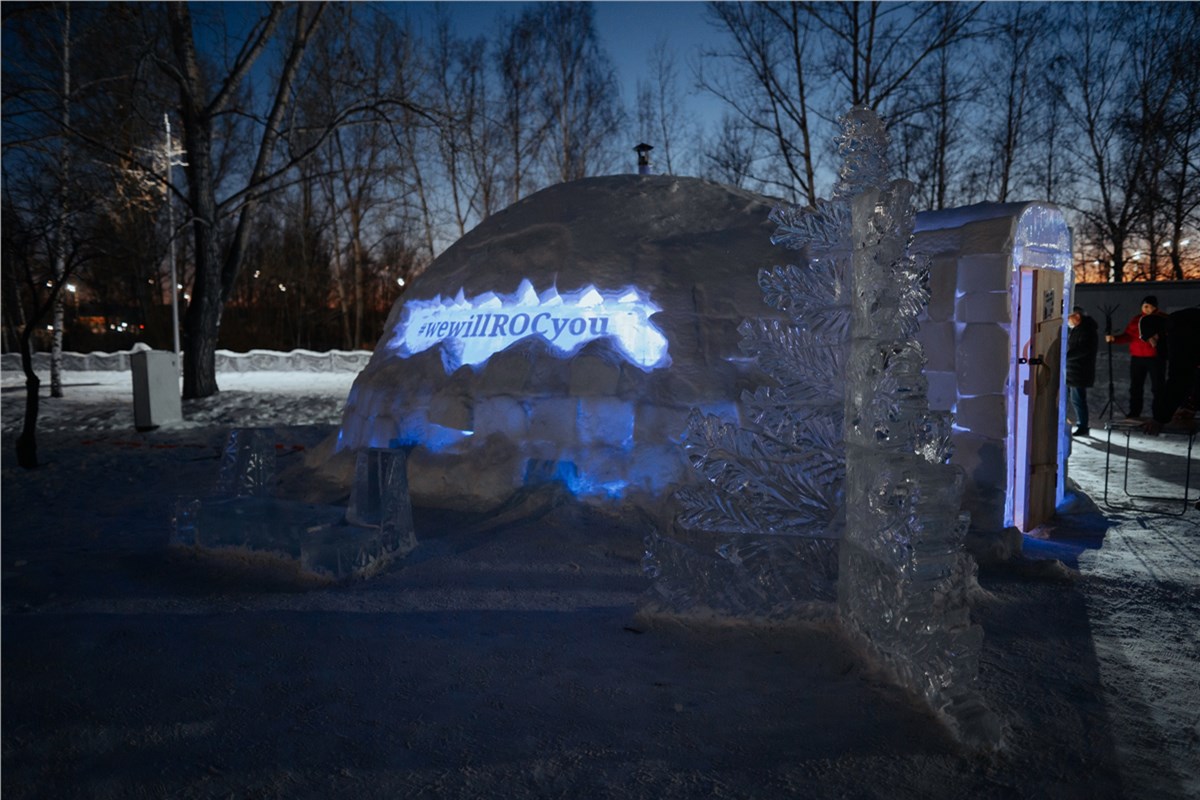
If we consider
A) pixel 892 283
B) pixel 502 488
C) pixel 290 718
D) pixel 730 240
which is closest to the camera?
pixel 290 718

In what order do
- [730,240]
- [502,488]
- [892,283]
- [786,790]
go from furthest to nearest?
[730,240]
[502,488]
[892,283]
[786,790]

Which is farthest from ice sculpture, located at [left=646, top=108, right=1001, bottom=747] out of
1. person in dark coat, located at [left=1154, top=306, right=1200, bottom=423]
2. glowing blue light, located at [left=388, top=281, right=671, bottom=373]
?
person in dark coat, located at [left=1154, top=306, right=1200, bottom=423]

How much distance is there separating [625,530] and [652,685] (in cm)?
215

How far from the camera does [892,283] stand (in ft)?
9.82

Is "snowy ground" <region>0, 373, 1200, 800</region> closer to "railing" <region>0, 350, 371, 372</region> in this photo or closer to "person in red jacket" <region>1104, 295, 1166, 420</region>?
"person in red jacket" <region>1104, 295, 1166, 420</region>

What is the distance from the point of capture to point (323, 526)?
450 centimetres

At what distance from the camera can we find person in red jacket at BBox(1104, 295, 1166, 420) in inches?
412

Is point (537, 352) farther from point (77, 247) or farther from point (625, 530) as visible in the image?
point (77, 247)

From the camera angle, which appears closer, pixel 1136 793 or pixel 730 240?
pixel 1136 793

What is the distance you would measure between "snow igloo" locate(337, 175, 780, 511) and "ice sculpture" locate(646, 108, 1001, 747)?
171 centimetres

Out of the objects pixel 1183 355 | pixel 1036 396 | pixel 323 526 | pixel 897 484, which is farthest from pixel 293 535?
pixel 1183 355

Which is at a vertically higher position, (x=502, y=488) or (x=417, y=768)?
(x=502, y=488)

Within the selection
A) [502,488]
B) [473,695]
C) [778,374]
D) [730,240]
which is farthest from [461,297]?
[473,695]

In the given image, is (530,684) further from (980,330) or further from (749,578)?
(980,330)
